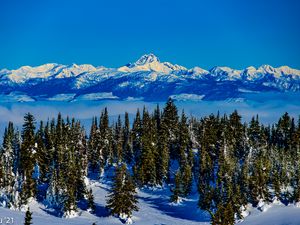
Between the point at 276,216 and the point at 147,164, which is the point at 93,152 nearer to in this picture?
the point at 147,164

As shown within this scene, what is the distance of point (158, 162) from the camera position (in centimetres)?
16338

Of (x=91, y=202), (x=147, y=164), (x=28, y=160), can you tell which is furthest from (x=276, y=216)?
(x=28, y=160)

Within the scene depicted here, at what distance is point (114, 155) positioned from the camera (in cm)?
18550

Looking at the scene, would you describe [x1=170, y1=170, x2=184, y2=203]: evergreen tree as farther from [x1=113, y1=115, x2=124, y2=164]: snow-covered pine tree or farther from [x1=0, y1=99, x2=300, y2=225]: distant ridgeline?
[x1=113, y1=115, x2=124, y2=164]: snow-covered pine tree

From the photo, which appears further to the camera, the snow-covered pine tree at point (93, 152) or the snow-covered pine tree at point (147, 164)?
the snow-covered pine tree at point (93, 152)

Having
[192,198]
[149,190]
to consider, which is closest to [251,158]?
[192,198]

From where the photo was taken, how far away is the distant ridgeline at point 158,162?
5138 inches

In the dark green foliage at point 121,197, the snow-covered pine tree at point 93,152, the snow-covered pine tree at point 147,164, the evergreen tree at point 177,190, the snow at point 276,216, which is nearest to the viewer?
the snow at point 276,216

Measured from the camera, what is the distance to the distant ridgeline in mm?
130500

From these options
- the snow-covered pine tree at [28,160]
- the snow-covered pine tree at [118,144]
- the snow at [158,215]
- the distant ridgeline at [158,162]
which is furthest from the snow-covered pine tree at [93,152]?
the snow-covered pine tree at [28,160]

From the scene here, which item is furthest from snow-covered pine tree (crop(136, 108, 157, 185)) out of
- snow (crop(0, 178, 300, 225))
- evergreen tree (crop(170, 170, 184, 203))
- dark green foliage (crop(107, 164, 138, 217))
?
dark green foliage (crop(107, 164, 138, 217))

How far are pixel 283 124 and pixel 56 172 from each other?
81964mm

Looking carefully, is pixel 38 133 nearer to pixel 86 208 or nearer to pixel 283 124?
pixel 86 208

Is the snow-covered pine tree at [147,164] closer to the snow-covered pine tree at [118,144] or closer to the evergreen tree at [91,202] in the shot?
the snow-covered pine tree at [118,144]
